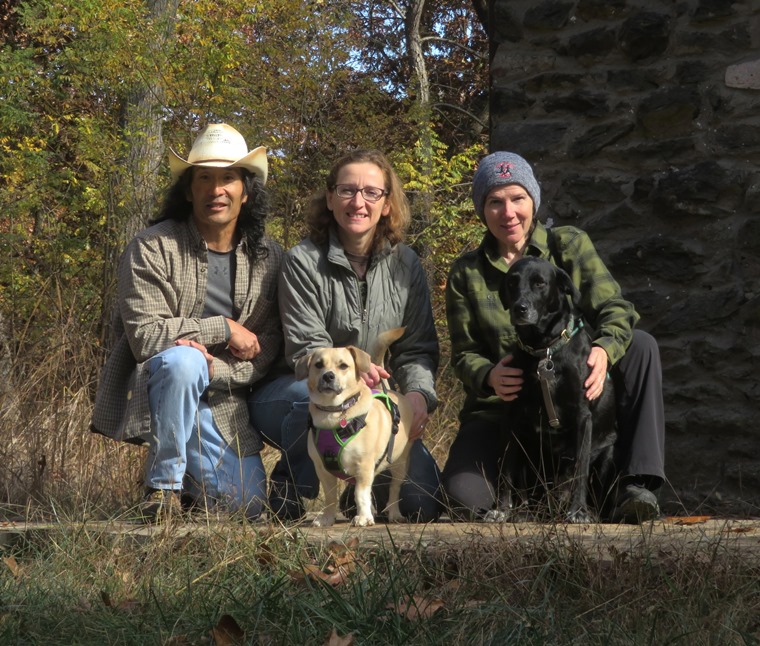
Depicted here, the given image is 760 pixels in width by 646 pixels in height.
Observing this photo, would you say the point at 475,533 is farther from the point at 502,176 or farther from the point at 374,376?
the point at 502,176

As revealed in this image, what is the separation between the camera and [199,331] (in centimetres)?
442

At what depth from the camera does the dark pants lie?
417 cm

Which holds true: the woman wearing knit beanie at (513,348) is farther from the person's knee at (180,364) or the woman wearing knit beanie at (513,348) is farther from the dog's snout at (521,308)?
the person's knee at (180,364)

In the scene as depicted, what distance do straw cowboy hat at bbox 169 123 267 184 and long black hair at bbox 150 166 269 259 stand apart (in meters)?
0.05

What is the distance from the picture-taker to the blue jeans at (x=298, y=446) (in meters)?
4.52

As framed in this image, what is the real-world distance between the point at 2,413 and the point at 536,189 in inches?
123

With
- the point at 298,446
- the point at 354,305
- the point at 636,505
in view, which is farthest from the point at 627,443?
the point at 298,446

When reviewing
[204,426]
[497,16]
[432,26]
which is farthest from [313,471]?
[432,26]

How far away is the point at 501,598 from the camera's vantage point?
9.55 feet

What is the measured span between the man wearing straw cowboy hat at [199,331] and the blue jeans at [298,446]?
0.08 metres

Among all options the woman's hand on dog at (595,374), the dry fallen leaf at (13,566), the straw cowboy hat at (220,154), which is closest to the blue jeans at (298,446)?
the woman's hand on dog at (595,374)


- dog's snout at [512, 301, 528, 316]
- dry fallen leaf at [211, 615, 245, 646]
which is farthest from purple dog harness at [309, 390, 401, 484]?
dry fallen leaf at [211, 615, 245, 646]

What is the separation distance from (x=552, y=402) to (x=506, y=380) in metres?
0.21

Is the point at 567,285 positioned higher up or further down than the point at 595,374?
higher up
